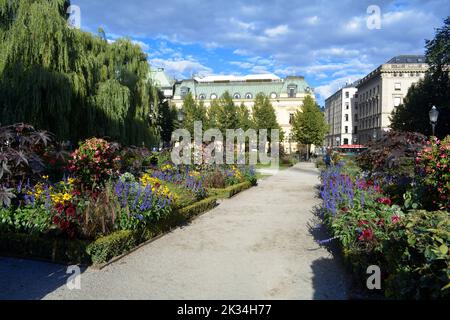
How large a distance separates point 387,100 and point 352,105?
28.3 m

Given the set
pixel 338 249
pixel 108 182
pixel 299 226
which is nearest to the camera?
pixel 338 249

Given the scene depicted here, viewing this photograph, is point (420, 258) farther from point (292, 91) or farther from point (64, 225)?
point (292, 91)

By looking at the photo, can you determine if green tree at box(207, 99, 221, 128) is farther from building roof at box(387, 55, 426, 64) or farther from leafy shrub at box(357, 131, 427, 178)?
building roof at box(387, 55, 426, 64)

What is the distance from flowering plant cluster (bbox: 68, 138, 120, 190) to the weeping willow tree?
828 cm

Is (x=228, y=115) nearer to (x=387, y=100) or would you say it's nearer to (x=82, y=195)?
(x=387, y=100)

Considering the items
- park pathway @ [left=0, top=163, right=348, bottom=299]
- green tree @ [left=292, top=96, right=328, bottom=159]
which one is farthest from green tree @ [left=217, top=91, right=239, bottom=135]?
park pathway @ [left=0, top=163, right=348, bottom=299]

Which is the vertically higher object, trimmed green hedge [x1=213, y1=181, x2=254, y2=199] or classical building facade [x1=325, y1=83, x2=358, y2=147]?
classical building facade [x1=325, y1=83, x2=358, y2=147]

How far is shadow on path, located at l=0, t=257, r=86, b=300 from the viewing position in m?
4.46

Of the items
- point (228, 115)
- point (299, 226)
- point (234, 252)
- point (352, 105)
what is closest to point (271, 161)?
point (228, 115)

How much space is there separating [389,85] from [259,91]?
2446cm

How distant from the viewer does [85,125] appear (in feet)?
55.2

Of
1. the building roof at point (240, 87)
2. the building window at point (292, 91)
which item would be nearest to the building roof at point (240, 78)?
the building roof at point (240, 87)
